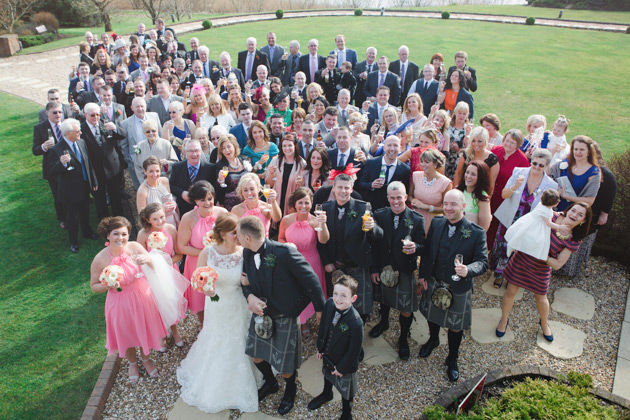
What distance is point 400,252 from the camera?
214 inches

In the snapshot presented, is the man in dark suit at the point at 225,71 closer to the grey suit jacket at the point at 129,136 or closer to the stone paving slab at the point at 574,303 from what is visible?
the grey suit jacket at the point at 129,136

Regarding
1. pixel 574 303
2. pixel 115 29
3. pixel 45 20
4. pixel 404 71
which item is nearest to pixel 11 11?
pixel 45 20

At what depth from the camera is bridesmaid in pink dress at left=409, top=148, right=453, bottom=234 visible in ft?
20.5

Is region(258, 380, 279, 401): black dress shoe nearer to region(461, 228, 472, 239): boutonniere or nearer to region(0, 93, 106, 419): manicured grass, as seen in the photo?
region(0, 93, 106, 419): manicured grass

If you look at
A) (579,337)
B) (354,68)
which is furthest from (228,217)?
(354,68)

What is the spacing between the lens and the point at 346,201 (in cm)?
548

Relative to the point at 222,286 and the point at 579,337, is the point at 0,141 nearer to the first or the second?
the point at 222,286

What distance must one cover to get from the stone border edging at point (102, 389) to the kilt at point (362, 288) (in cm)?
326

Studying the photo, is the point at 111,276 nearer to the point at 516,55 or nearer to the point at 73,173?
the point at 73,173

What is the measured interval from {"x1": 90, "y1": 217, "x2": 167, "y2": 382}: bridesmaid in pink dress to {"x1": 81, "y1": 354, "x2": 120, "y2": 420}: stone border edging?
0.31 m

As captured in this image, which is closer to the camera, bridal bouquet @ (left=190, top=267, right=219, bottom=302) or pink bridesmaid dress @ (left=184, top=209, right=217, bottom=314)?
bridal bouquet @ (left=190, top=267, right=219, bottom=302)

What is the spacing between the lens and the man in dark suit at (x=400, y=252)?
534 cm

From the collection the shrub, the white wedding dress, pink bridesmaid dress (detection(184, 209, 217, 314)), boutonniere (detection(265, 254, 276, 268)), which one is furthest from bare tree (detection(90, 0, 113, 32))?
boutonniere (detection(265, 254, 276, 268))

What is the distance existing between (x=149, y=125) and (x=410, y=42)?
71.4ft
